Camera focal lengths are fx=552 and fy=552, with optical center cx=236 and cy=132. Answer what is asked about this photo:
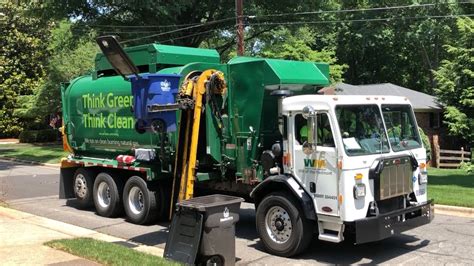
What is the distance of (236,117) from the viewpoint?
9203mm

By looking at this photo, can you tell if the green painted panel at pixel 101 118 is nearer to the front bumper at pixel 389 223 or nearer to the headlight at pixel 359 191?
the headlight at pixel 359 191

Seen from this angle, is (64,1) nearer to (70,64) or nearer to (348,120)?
(70,64)

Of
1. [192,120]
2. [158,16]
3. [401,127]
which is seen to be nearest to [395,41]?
[158,16]

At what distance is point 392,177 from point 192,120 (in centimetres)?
329

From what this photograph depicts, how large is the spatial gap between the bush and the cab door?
1337 inches

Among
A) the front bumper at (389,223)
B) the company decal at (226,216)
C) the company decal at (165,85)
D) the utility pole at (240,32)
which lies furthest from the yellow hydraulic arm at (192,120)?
the utility pole at (240,32)

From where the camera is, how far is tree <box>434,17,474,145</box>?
28438 mm

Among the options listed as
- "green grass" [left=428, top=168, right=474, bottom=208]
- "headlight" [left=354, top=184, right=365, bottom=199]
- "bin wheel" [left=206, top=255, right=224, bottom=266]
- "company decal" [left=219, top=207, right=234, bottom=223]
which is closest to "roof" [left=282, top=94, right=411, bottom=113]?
"headlight" [left=354, top=184, right=365, bottom=199]

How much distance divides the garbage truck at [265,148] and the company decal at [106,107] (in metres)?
0.03

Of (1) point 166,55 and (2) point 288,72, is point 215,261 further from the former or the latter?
(1) point 166,55

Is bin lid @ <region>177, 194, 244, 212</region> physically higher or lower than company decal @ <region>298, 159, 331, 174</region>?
lower

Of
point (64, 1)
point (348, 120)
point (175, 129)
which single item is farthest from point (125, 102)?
point (64, 1)

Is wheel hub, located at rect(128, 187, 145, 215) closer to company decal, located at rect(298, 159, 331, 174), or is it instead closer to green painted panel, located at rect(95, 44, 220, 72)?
green painted panel, located at rect(95, 44, 220, 72)

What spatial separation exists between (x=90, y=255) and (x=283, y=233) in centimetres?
275
